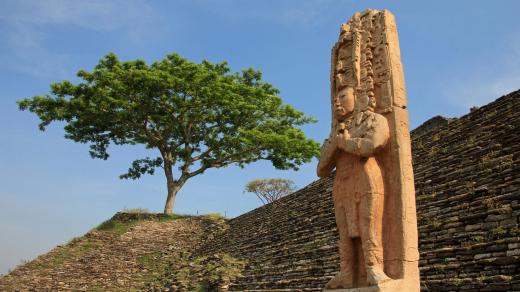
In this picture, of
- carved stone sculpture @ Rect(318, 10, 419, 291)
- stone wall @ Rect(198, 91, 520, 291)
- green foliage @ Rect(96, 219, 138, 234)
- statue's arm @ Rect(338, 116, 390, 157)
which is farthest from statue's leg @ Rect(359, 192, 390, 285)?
green foliage @ Rect(96, 219, 138, 234)

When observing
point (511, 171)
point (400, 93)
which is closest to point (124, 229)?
point (511, 171)

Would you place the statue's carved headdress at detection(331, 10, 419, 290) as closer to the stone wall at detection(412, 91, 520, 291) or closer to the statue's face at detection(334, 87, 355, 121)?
the statue's face at detection(334, 87, 355, 121)

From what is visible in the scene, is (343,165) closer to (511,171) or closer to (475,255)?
(475,255)

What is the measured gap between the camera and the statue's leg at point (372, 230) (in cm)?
507

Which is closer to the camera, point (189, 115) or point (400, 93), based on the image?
point (400, 93)

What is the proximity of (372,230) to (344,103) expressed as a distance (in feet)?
5.15

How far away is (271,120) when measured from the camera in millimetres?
27219

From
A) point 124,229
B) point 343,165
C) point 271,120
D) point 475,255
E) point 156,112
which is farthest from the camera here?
point 271,120

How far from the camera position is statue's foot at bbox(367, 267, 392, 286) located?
15.9 ft

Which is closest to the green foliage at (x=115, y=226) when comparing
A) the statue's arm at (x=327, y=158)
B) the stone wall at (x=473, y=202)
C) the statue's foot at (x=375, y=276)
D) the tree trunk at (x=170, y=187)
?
the tree trunk at (x=170, y=187)

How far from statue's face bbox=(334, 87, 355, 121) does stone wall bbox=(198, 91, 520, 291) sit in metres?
2.94

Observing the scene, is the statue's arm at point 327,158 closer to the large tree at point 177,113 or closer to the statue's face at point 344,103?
the statue's face at point 344,103

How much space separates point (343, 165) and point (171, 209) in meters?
21.5

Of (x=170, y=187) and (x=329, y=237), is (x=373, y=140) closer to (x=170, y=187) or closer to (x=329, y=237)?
(x=329, y=237)
